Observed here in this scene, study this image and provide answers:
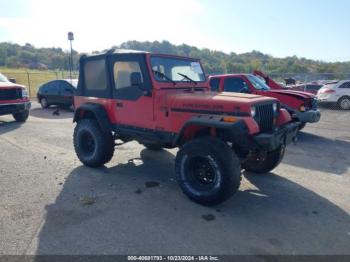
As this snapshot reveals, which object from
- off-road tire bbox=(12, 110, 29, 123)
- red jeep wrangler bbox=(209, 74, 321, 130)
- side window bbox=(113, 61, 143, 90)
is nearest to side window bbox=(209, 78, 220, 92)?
red jeep wrangler bbox=(209, 74, 321, 130)

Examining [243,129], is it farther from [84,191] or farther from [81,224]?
[84,191]

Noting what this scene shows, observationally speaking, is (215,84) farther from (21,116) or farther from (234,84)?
(21,116)

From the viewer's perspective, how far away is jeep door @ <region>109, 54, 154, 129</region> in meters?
4.66

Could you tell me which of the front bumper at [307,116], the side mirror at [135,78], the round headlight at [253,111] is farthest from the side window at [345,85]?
the side mirror at [135,78]

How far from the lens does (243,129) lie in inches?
145

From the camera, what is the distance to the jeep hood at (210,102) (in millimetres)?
3897

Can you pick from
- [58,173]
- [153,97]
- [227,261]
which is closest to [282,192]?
[227,261]

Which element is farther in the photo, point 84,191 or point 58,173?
point 58,173

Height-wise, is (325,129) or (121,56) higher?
(121,56)

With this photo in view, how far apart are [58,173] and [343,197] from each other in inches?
185

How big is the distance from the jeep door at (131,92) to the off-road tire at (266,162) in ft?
6.22

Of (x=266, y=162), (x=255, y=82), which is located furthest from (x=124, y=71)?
(x=255, y=82)

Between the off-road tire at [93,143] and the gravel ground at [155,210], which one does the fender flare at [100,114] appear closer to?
the off-road tire at [93,143]

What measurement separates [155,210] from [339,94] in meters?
14.9
